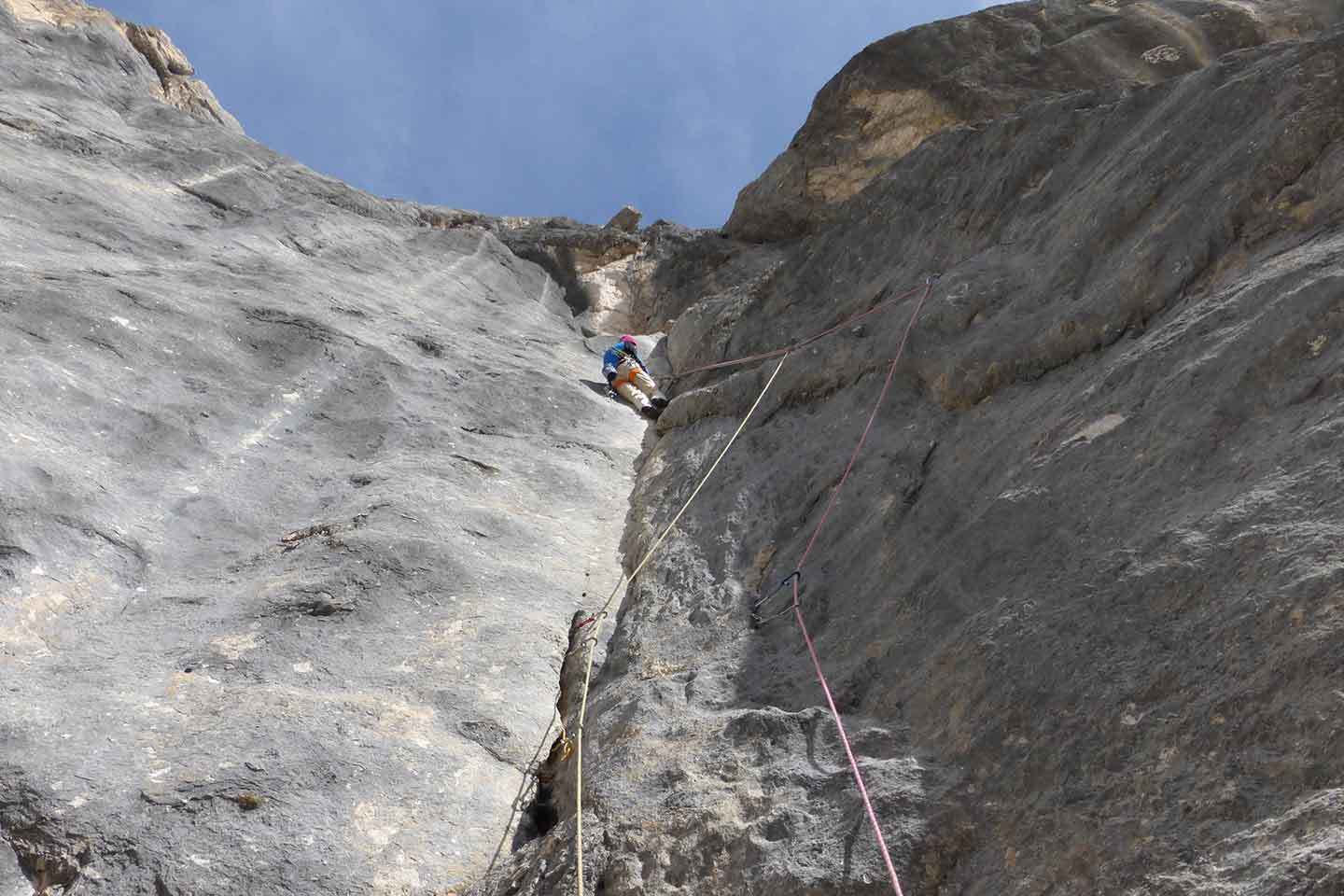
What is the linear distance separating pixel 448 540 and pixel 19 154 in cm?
608

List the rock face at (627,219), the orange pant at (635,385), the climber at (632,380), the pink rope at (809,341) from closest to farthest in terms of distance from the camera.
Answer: the pink rope at (809,341), the climber at (632,380), the orange pant at (635,385), the rock face at (627,219)

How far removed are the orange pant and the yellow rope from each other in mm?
2027

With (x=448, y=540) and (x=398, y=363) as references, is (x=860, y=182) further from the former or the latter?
(x=448, y=540)

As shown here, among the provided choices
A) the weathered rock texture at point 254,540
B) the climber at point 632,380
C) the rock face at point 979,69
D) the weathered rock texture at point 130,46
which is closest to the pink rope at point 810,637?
the weathered rock texture at point 254,540

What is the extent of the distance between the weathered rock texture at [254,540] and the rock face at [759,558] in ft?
0.08

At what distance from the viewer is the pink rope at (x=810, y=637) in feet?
9.78

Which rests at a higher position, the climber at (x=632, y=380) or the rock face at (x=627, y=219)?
the rock face at (x=627, y=219)

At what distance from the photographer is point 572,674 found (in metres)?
5.13

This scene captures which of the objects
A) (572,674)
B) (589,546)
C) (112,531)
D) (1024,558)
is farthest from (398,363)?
(1024,558)

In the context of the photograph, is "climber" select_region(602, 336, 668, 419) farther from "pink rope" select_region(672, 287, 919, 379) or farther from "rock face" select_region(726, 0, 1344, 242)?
"rock face" select_region(726, 0, 1344, 242)

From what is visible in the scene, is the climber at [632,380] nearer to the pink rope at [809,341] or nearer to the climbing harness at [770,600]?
the pink rope at [809,341]

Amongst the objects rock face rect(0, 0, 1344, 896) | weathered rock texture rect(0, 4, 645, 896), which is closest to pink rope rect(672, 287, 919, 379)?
rock face rect(0, 0, 1344, 896)

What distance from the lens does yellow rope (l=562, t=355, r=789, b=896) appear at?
370 cm

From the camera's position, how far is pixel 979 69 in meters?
12.4
